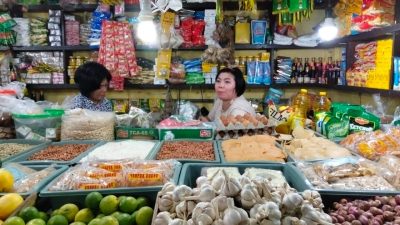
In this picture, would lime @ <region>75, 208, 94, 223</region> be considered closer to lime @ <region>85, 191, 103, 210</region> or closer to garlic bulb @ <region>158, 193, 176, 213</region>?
lime @ <region>85, 191, 103, 210</region>

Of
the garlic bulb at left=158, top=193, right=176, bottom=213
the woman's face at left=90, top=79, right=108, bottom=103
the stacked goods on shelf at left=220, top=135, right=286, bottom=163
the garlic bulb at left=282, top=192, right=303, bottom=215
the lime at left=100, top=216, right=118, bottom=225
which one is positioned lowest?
the lime at left=100, top=216, right=118, bottom=225

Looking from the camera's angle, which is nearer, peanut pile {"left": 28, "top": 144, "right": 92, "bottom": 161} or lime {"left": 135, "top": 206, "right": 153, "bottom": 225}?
lime {"left": 135, "top": 206, "right": 153, "bottom": 225}

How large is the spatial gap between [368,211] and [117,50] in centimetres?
384

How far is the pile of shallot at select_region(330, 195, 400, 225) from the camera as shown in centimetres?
123

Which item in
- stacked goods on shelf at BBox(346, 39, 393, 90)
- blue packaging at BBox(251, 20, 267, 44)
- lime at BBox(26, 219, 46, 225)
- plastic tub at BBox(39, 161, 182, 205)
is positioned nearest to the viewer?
lime at BBox(26, 219, 46, 225)

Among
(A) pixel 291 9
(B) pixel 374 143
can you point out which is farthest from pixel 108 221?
(A) pixel 291 9

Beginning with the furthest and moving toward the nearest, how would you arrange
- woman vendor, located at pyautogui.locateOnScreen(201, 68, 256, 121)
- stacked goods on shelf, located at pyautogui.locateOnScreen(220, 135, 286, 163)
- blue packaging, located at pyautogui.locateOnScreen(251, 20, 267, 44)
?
blue packaging, located at pyautogui.locateOnScreen(251, 20, 267, 44), woman vendor, located at pyautogui.locateOnScreen(201, 68, 256, 121), stacked goods on shelf, located at pyautogui.locateOnScreen(220, 135, 286, 163)

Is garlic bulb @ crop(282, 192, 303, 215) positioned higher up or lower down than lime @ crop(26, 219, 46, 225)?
higher up

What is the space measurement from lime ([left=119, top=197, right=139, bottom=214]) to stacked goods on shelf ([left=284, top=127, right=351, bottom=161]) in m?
1.00

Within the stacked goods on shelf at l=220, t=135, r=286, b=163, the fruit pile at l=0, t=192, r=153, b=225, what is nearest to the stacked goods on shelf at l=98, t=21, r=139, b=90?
the stacked goods on shelf at l=220, t=135, r=286, b=163

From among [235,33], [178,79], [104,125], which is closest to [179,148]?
[104,125]

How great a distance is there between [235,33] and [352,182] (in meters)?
3.36

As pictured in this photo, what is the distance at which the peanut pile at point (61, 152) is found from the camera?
6.73 ft

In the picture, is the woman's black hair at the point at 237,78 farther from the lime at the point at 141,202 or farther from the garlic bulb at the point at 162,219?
the garlic bulb at the point at 162,219
